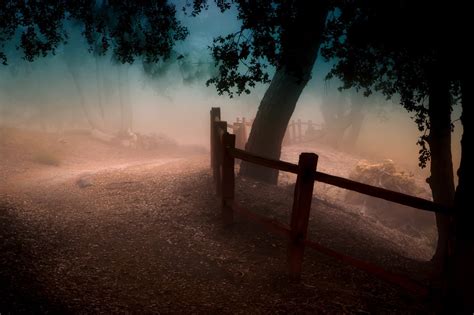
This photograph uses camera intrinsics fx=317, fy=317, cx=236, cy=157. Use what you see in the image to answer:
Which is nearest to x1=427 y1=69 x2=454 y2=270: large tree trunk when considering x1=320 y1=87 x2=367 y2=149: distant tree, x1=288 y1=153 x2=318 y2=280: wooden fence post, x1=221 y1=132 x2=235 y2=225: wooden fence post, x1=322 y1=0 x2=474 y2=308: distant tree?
x1=322 y1=0 x2=474 y2=308: distant tree

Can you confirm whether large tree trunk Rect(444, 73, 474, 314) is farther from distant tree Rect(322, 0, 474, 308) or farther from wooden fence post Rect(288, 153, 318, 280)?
wooden fence post Rect(288, 153, 318, 280)

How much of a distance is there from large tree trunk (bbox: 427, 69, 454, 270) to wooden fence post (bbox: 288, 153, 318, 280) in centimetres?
347

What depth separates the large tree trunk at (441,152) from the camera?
20.5ft

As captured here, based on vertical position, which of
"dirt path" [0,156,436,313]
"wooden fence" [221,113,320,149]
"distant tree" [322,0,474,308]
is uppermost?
"distant tree" [322,0,474,308]

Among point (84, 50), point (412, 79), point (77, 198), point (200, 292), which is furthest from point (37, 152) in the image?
point (412, 79)

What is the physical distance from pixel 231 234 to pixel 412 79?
477 cm

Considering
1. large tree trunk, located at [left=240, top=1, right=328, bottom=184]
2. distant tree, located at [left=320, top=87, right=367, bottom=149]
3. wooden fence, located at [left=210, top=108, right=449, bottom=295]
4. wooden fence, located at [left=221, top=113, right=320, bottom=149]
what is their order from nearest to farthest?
wooden fence, located at [left=210, top=108, right=449, bottom=295] → large tree trunk, located at [left=240, top=1, right=328, bottom=184] → wooden fence, located at [left=221, top=113, right=320, bottom=149] → distant tree, located at [left=320, top=87, right=367, bottom=149]

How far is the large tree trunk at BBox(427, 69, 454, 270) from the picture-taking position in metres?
6.25

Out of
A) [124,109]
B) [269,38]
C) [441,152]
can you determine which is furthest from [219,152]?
[124,109]

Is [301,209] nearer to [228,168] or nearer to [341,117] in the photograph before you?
[228,168]

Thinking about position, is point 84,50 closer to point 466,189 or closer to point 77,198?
point 77,198

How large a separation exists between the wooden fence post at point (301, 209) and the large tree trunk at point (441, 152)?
11.4 feet

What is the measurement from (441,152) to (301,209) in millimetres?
4214

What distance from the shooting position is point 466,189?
3.59 m
